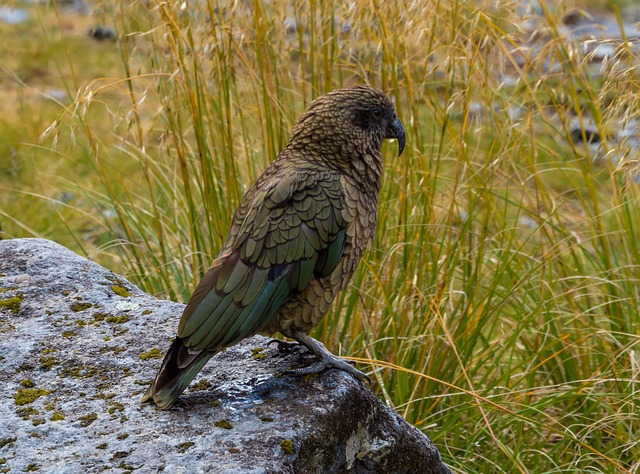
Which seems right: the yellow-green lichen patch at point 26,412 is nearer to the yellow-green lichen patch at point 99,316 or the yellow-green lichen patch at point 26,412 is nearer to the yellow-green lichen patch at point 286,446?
the yellow-green lichen patch at point 99,316

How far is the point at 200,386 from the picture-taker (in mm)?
2320

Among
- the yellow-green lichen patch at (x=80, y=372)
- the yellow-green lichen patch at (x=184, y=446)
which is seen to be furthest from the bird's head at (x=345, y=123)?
the yellow-green lichen patch at (x=184, y=446)

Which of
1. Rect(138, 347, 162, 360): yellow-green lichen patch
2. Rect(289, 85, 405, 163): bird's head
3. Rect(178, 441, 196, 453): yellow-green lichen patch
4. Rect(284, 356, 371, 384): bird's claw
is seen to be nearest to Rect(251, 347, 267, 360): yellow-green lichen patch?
Rect(284, 356, 371, 384): bird's claw

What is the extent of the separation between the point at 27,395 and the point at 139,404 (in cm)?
30

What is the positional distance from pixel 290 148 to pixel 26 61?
284 inches

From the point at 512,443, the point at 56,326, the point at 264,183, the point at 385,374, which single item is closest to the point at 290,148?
the point at 264,183

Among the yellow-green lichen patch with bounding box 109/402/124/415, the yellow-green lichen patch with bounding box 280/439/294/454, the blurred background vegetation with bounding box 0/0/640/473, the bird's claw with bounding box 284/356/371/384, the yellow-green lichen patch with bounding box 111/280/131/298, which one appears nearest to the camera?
the yellow-green lichen patch with bounding box 280/439/294/454

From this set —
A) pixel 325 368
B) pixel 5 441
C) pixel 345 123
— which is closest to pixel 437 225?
pixel 345 123

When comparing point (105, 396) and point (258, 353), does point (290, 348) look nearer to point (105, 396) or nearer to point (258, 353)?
point (258, 353)

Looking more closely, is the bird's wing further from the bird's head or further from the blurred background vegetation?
the blurred background vegetation

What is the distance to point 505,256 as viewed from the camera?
3557 millimetres

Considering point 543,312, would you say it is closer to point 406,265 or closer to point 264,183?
point 406,265

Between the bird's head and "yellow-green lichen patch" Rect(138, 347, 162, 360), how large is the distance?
77 cm

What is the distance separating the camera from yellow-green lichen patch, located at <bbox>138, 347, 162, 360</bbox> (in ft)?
8.07
